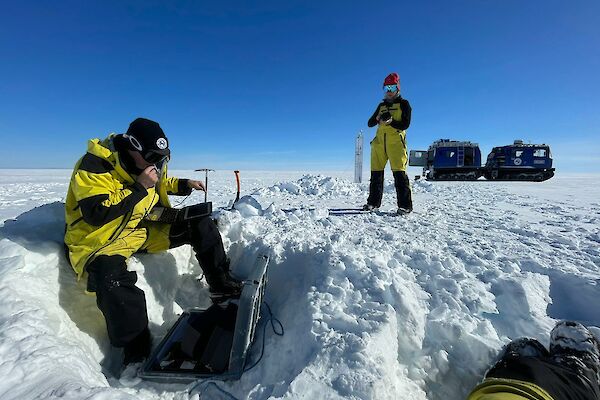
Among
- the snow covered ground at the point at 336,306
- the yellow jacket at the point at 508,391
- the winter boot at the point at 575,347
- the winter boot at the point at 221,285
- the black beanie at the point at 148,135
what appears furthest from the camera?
the winter boot at the point at 221,285

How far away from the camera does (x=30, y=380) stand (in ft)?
4.00

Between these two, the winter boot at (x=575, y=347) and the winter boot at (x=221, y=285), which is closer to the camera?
the winter boot at (x=575, y=347)

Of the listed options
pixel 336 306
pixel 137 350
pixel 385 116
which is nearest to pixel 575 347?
pixel 336 306

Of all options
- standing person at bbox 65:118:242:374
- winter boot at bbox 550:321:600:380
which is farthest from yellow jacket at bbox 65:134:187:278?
winter boot at bbox 550:321:600:380

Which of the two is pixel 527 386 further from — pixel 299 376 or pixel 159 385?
pixel 159 385

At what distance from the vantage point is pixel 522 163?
17.3m

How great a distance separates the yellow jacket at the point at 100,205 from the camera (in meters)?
1.92

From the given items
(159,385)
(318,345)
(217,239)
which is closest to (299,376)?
(318,345)

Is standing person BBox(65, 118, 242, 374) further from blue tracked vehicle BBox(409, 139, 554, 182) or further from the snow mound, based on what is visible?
blue tracked vehicle BBox(409, 139, 554, 182)

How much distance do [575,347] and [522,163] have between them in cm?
1895

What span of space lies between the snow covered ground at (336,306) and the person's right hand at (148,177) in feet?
2.61

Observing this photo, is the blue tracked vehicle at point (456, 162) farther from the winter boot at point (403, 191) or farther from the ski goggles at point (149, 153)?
the ski goggles at point (149, 153)

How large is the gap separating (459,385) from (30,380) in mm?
2028

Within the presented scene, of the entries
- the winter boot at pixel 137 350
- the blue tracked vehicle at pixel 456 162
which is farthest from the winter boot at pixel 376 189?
the blue tracked vehicle at pixel 456 162
